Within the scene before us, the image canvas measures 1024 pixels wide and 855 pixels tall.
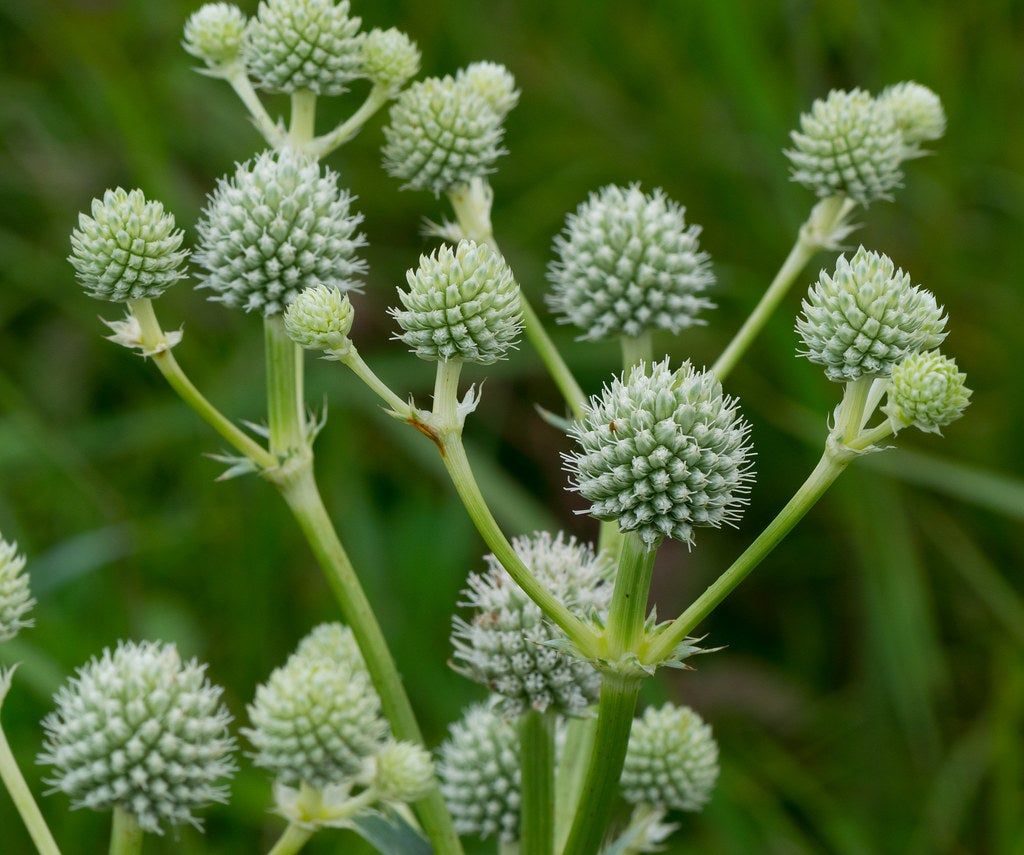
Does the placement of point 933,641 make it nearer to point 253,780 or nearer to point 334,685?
point 253,780

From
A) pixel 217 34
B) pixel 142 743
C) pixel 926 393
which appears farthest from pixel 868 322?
pixel 217 34

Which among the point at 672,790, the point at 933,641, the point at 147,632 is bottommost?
the point at 672,790

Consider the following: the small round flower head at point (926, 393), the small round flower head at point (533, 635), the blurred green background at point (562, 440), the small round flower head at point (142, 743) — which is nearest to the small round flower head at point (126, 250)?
the small round flower head at point (142, 743)

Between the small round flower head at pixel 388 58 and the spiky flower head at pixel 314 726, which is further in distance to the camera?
the small round flower head at pixel 388 58

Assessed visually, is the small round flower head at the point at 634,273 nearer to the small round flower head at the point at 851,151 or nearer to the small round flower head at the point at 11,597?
the small round flower head at the point at 851,151

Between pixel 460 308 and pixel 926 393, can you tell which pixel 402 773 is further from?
pixel 926 393

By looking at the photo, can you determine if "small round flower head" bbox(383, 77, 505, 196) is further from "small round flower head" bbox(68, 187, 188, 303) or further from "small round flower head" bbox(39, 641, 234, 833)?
"small round flower head" bbox(39, 641, 234, 833)

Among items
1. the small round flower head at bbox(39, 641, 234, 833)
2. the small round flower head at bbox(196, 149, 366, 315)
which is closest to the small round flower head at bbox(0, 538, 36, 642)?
the small round flower head at bbox(39, 641, 234, 833)

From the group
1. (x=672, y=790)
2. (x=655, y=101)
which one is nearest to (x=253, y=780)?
(x=672, y=790)
